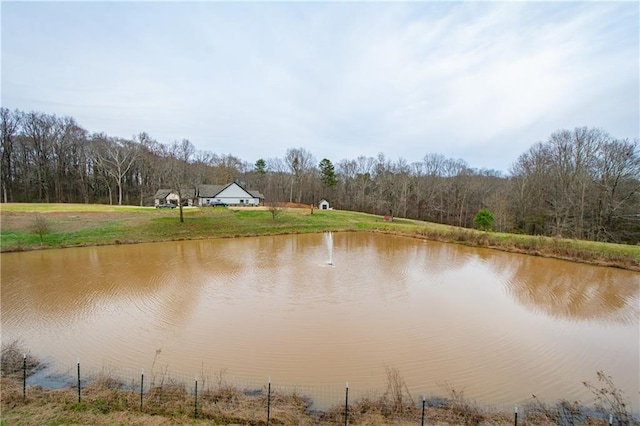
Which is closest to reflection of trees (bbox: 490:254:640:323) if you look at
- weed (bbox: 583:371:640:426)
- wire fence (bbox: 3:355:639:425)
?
weed (bbox: 583:371:640:426)

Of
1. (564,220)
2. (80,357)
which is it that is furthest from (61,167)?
(564,220)

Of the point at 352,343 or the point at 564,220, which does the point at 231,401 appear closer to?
the point at 352,343

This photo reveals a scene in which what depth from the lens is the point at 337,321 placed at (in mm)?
10133

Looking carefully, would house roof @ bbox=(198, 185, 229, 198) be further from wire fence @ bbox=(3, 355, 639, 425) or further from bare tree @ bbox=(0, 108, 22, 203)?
wire fence @ bbox=(3, 355, 639, 425)

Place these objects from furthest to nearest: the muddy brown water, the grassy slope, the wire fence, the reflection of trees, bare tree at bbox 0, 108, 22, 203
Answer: bare tree at bbox 0, 108, 22, 203
the grassy slope
the reflection of trees
the muddy brown water
the wire fence

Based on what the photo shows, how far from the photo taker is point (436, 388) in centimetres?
667

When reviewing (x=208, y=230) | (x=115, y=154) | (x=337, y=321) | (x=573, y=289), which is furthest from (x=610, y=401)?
(x=115, y=154)

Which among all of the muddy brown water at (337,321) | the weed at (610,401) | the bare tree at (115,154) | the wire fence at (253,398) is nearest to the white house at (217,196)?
the bare tree at (115,154)

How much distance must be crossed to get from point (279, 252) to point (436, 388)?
53.7 feet

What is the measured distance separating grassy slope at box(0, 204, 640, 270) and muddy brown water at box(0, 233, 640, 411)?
2.66 meters

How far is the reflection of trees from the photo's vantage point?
11664mm

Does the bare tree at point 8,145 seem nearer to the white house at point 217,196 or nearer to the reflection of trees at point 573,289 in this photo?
the white house at point 217,196

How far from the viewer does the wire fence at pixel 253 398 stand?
5.53 m

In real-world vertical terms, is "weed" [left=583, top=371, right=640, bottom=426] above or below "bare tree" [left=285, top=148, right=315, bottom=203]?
below
